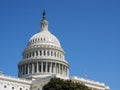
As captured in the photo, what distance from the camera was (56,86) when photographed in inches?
5202

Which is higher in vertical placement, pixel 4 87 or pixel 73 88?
pixel 4 87

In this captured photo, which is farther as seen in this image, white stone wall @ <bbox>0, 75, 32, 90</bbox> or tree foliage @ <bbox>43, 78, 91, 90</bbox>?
white stone wall @ <bbox>0, 75, 32, 90</bbox>

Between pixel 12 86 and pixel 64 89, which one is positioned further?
pixel 12 86

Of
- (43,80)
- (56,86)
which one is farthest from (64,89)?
(43,80)

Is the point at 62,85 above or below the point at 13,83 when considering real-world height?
below

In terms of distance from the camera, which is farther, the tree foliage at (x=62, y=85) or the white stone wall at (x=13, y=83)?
the white stone wall at (x=13, y=83)

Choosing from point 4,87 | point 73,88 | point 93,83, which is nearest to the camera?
point 73,88

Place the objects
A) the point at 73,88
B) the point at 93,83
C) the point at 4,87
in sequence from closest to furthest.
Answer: the point at 73,88, the point at 4,87, the point at 93,83

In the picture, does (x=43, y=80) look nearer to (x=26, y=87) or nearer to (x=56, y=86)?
(x=26, y=87)

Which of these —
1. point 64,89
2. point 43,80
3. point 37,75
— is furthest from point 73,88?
point 37,75

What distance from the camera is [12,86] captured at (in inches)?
7106

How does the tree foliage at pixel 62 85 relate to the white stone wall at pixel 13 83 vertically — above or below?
below

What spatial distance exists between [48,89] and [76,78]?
4962 cm

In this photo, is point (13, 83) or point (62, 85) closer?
point (62, 85)
